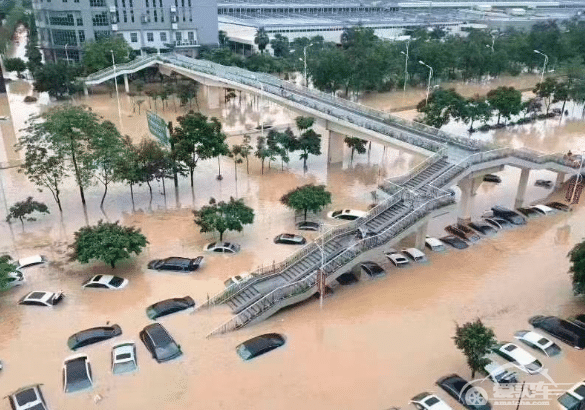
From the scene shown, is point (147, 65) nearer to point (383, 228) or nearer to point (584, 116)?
point (383, 228)

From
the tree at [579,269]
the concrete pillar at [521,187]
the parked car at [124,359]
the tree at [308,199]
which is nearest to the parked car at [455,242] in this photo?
the tree at [579,269]

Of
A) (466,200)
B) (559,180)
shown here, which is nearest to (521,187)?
(559,180)

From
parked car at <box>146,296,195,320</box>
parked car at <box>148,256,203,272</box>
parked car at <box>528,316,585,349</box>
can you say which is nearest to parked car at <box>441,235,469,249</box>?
parked car at <box>528,316,585,349</box>

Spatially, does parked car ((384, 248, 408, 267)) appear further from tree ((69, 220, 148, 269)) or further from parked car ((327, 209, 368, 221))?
tree ((69, 220, 148, 269))

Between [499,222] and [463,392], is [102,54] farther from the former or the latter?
[463,392]

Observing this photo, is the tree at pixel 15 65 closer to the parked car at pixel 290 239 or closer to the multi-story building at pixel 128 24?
the multi-story building at pixel 128 24

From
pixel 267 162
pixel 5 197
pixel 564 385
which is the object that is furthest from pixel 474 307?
pixel 5 197
